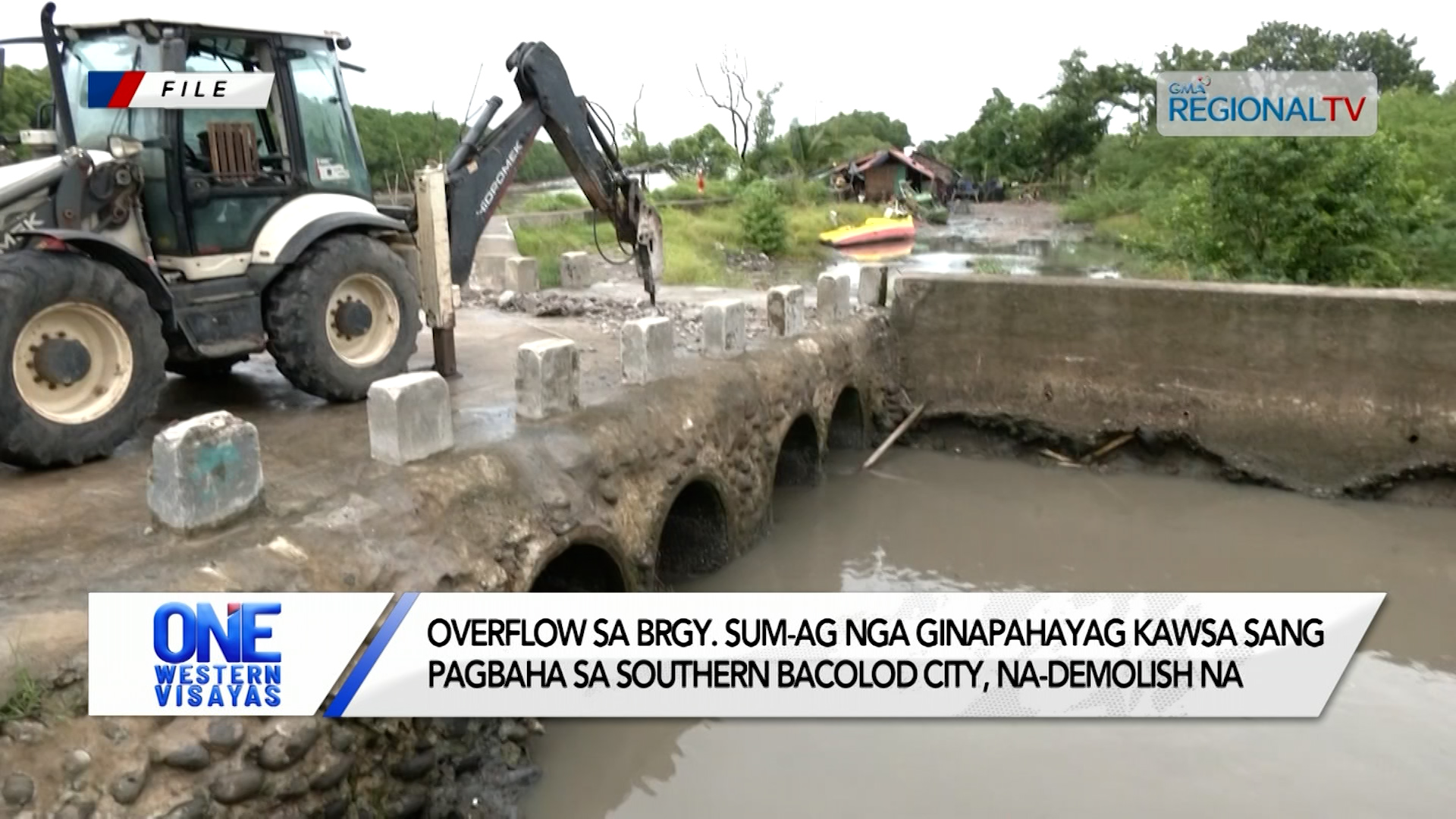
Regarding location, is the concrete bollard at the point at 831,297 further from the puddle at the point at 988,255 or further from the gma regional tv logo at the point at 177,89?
the puddle at the point at 988,255

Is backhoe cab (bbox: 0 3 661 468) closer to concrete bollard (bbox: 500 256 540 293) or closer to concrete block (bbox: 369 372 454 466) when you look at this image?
concrete block (bbox: 369 372 454 466)

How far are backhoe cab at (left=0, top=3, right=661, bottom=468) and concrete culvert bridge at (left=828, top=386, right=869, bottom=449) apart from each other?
4561 mm

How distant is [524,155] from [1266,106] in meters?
9.66

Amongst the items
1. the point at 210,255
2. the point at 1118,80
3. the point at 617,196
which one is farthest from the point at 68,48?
the point at 1118,80

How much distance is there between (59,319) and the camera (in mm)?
5121

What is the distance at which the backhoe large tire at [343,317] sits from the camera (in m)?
6.26

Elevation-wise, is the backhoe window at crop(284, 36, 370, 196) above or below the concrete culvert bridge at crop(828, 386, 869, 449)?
above

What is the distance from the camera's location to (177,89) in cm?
580

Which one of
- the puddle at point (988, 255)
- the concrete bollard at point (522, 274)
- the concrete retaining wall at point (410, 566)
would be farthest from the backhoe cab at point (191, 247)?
the puddle at point (988, 255)

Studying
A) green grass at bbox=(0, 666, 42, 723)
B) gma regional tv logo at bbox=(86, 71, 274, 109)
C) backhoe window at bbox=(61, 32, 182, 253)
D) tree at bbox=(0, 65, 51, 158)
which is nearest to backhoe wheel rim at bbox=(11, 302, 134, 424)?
backhoe window at bbox=(61, 32, 182, 253)

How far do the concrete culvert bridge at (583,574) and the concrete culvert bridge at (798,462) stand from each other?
12.0 ft

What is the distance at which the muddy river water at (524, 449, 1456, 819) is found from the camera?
535 centimetres

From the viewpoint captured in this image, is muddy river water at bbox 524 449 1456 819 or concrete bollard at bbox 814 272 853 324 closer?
muddy river water at bbox 524 449 1456 819

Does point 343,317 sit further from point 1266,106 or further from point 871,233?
point 871,233
